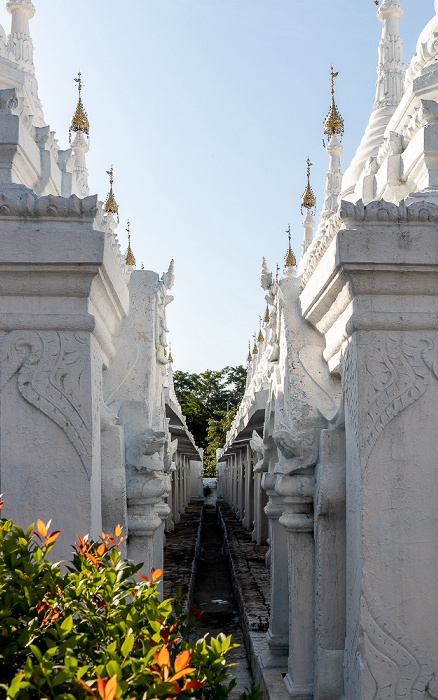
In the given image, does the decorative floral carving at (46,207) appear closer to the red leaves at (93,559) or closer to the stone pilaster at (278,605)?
the red leaves at (93,559)

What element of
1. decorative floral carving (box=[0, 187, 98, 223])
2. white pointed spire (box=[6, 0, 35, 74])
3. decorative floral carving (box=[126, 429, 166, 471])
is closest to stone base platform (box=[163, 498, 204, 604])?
decorative floral carving (box=[126, 429, 166, 471])

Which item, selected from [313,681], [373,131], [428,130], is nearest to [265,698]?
[313,681]

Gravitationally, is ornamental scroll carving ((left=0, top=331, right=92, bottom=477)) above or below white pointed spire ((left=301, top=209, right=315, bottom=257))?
below

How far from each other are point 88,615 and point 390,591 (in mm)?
1994

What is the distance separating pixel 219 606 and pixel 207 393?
6136 cm

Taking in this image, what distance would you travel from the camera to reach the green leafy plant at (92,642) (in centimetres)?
170

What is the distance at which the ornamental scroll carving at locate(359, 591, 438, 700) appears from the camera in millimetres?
3465

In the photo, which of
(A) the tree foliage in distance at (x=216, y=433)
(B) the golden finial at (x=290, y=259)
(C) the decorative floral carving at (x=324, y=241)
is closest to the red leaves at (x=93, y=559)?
(C) the decorative floral carving at (x=324, y=241)

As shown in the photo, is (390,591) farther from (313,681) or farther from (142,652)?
(142,652)

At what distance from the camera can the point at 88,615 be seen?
2.13 meters

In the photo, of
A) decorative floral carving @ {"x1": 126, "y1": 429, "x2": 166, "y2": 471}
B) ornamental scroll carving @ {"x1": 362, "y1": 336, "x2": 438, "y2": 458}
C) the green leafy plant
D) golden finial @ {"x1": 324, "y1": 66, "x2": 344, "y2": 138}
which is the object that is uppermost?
golden finial @ {"x1": 324, "y1": 66, "x2": 344, "y2": 138}

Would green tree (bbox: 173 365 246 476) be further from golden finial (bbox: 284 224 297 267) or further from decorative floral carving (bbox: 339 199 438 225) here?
decorative floral carving (bbox: 339 199 438 225)

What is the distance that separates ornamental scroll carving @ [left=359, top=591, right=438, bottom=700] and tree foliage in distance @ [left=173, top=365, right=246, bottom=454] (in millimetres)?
63408

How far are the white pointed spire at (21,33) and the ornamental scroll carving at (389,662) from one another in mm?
6926
